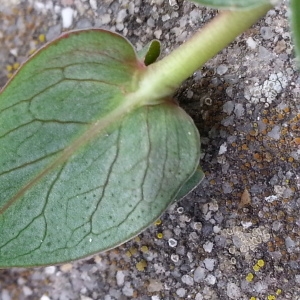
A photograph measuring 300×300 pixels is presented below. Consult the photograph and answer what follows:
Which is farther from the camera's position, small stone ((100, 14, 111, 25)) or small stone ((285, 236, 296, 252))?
small stone ((100, 14, 111, 25))

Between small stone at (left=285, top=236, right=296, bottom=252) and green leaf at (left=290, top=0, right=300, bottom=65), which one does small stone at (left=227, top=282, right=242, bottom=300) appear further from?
green leaf at (left=290, top=0, right=300, bottom=65)

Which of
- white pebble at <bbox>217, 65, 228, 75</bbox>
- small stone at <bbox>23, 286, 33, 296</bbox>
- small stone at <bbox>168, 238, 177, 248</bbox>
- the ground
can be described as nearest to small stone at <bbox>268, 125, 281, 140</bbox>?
the ground

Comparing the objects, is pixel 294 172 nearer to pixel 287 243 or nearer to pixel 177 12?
pixel 287 243

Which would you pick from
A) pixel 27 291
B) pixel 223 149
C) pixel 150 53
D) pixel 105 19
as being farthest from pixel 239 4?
pixel 27 291

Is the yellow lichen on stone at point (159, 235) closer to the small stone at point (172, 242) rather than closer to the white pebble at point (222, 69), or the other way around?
the small stone at point (172, 242)

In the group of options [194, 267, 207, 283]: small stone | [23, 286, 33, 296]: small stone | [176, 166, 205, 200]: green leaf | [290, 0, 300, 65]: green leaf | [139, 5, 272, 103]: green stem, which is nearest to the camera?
[290, 0, 300, 65]: green leaf

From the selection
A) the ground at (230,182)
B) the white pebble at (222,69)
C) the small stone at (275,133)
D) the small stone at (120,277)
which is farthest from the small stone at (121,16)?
the small stone at (120,277)
